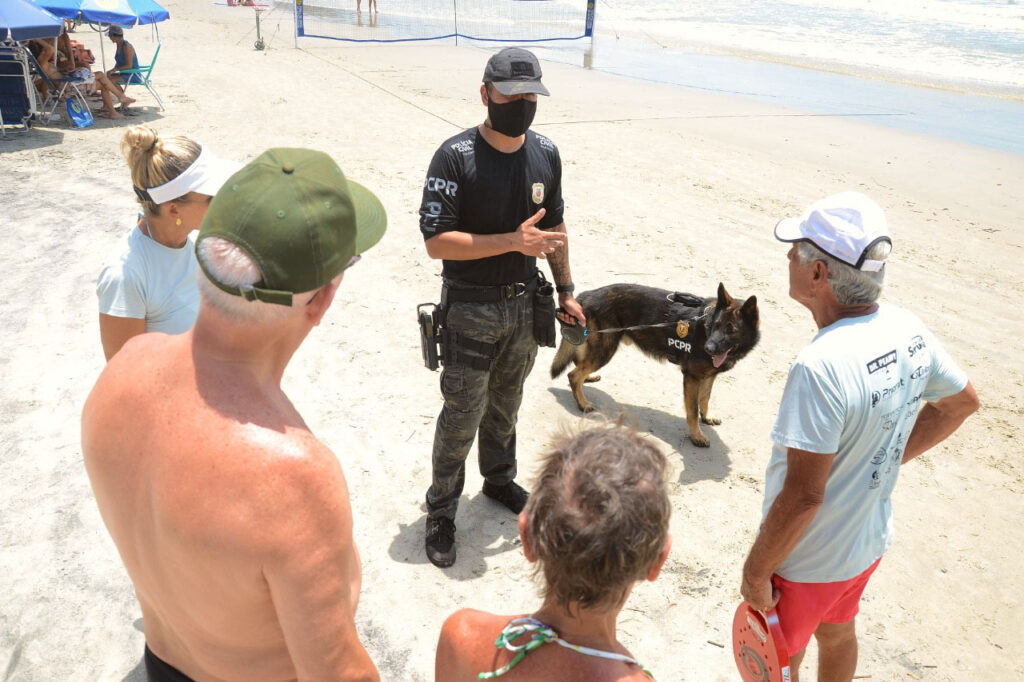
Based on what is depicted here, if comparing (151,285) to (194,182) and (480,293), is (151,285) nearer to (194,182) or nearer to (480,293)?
(194,182)

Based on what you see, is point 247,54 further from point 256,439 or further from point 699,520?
point 256,439

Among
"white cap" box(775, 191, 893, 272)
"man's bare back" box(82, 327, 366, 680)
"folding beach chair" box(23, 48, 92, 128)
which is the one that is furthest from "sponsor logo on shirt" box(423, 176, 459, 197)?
"folding beach chair" box(23, 48, 92, 128)

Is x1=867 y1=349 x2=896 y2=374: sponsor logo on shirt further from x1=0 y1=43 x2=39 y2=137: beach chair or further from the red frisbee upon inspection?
x1=0 y1=43 x2=39 y2=137: beach chair

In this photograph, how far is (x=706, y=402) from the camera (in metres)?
5.38

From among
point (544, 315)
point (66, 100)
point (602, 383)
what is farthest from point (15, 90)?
point (544, 315)

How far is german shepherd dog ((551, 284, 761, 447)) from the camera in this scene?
4906 millimetres

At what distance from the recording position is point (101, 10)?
41.3 ft

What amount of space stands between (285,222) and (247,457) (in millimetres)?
438

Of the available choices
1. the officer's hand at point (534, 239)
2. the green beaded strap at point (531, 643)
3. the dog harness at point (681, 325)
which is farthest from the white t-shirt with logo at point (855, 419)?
the dog harness at point (681, 325)

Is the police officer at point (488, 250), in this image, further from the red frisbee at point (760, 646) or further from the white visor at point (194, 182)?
the red frisbee at point (760, 646)

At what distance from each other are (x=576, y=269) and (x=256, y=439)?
620cm

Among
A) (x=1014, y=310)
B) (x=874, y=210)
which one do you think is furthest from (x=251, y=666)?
(x=1014, y=310)

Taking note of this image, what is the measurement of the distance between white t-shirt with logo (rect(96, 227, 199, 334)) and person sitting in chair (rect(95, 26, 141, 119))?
1237 cm

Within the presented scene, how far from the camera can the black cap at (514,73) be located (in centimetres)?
354
